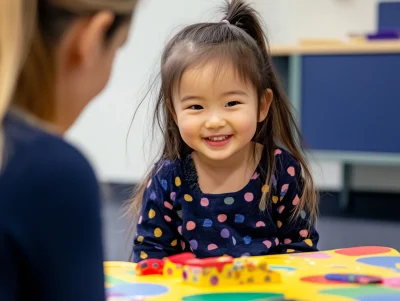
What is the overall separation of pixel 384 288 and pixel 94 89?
450mm

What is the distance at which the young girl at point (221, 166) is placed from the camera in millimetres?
1231

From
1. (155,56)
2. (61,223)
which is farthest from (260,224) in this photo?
(155,56)

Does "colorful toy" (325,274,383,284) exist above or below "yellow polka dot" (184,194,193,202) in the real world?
below

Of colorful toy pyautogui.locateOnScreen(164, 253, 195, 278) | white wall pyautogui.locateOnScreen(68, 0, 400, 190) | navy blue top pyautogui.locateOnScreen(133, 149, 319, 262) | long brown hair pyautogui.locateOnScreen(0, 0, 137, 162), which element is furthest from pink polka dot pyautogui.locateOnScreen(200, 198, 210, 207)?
white wall pyautogui.locateOnScreen(68, 0, 400, 190)

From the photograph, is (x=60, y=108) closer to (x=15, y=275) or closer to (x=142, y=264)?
(x=15, y=275)

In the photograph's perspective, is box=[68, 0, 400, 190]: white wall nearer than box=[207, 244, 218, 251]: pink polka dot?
No

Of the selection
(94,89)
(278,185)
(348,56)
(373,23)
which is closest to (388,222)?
(348,56)

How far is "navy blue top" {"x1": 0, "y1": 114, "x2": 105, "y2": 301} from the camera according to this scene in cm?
59

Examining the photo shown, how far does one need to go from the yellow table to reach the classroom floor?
142cm

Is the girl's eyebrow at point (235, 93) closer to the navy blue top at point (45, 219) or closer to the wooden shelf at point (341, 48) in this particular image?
the navy blue top at point (45, 219)

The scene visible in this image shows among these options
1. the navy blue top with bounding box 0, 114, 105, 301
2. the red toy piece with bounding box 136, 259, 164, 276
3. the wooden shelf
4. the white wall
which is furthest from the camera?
the white wall

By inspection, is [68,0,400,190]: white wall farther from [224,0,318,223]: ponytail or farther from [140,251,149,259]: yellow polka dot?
[140,251,149,259]: yellow polka dot

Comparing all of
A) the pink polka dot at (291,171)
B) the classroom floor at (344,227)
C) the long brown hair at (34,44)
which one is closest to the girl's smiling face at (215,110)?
the pink polka dot at (291,171)

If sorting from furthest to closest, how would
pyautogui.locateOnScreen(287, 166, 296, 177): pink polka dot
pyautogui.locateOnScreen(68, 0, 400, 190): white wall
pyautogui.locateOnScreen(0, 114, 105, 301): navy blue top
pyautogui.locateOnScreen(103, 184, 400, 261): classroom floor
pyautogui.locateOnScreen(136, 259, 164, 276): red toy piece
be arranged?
pyautogui.locateOnScreen(68, 0, 400, 190): white wall < pyautogui.locateOnScreen(103, 184, 400, 261): classroom floor < pyautogui.locateOnScreen(287, 166, 296, 177): pink polka dot < pyautogui.locateOnScreen(136, 259, 164, 276): red toy piece < pyautogui.locateOnScreen(0, 114, 105, 301): navy blue top
